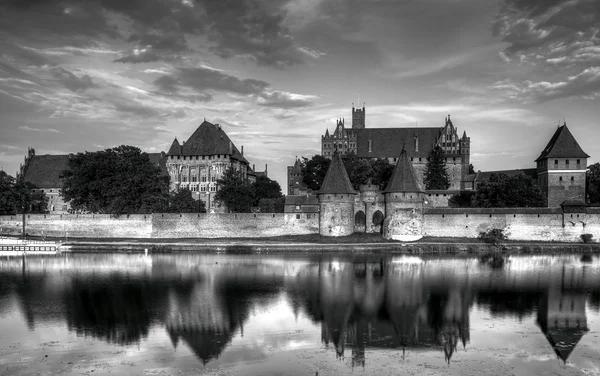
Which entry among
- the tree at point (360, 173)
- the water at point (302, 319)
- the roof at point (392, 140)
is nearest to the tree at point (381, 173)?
the tree at point (360, 173)

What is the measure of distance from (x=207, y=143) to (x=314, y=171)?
1128 cm

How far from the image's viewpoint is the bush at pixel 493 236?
1437 inches

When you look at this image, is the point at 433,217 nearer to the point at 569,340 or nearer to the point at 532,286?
the point at 532,286

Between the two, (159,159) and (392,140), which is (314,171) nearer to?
(392,140)

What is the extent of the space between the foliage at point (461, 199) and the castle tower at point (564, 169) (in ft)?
20.5

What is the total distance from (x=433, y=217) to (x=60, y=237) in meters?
26.7

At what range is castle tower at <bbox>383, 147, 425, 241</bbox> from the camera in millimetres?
37188

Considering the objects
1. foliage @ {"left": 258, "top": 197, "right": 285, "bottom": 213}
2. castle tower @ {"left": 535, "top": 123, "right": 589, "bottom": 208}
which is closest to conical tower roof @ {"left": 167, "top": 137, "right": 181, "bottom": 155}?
foliage @ {"left": 258, "top": 197, "right": 285, "bottom": 213}

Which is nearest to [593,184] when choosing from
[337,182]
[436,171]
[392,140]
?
[436,171]

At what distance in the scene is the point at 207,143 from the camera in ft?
195

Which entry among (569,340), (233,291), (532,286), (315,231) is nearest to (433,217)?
(315,231)

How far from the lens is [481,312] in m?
18.3

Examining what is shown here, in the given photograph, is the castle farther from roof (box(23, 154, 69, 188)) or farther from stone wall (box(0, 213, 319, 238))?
stone wall (box(0, 213, 319, 238))

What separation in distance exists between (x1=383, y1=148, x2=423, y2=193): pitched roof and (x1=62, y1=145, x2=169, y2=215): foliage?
57.5 ft
